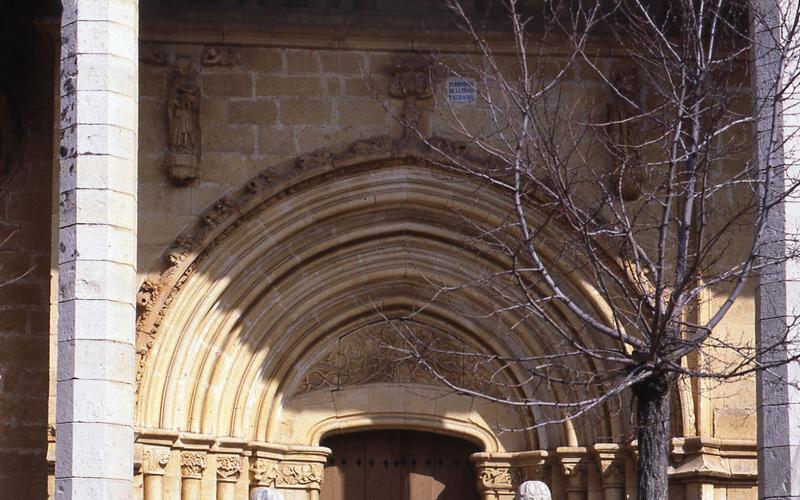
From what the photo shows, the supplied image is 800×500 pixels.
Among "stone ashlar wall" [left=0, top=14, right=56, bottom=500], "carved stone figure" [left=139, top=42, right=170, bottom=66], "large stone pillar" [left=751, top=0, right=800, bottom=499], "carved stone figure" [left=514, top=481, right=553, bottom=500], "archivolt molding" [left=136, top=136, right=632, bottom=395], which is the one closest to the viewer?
"carved stone figure" [left=514, top=481, right=553, bottom=500]

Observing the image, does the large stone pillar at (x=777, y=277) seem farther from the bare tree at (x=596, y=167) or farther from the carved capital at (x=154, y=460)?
the carved capital at (x=154, y=460)

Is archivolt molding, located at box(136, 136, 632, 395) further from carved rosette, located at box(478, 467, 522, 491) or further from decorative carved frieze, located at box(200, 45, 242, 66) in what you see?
carved rosette, located at box(478, 467, 522, 491)

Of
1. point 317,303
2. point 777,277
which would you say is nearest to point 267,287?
point 317,303

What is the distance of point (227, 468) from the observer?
Result: 1439 centimetres

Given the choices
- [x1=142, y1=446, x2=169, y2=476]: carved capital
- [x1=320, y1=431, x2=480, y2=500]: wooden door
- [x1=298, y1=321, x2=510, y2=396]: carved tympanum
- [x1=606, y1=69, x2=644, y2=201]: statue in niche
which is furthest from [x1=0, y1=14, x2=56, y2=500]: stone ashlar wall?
[x1=606, y1=69, x2=644, y2=201]: statue in niche

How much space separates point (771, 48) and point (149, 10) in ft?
16.2

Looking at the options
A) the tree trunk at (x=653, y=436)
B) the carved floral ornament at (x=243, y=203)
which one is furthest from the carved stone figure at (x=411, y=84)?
the tree trunk at (x=653, y=436)

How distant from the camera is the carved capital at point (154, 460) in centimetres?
1395

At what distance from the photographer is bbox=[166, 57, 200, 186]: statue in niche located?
1438cm

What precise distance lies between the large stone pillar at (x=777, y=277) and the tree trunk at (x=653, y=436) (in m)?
0.63

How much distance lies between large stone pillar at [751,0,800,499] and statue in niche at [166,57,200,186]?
170 inches

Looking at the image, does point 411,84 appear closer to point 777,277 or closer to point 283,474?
point 283,474

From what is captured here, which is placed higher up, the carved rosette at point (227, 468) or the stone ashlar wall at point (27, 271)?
the stone ashlar wall at point (27, 271)

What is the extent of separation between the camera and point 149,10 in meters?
14.6
